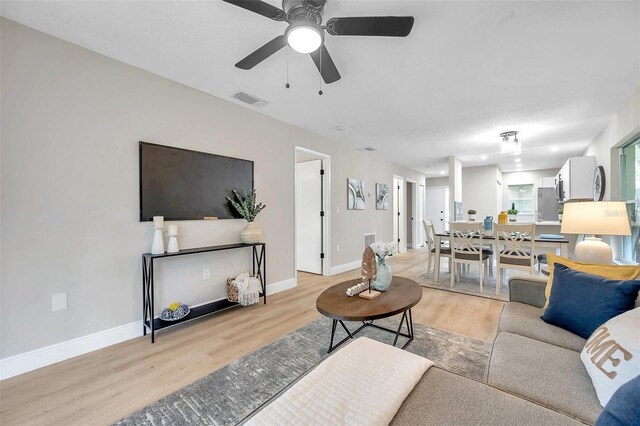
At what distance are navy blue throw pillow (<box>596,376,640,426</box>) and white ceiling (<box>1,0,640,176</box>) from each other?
80.7 inches

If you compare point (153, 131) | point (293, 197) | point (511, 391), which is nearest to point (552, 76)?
point (511, 391)

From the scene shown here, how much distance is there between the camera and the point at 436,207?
9180 mm

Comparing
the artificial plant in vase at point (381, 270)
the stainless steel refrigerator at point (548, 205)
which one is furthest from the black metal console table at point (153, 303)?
the stainless steel refrigerator at point (548, 205)

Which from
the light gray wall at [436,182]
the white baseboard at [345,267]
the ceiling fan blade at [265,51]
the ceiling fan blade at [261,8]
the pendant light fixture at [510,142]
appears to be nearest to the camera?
the ceiling fan blade at [261,8]

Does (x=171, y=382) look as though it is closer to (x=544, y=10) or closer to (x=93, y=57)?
(x=93, y=57)

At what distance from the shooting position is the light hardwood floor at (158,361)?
1.56m

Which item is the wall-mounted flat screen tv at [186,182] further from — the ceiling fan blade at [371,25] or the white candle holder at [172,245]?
the ceiling fan blade at [371,25]

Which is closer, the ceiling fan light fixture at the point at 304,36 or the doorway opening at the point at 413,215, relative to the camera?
the ceiling fan light fixture at the point at 304,36

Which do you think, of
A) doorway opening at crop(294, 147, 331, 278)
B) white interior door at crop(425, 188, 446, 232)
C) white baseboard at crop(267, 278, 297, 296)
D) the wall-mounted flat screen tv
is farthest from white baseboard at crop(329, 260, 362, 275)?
white interior door at crop(425, 188, 446, 232)

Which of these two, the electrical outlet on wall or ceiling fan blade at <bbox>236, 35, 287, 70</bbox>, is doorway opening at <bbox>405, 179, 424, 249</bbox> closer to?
ceiling fan blade at <bbox>236, 35, 287, 70</bbox>

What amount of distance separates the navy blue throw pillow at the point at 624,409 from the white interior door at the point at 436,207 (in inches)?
351

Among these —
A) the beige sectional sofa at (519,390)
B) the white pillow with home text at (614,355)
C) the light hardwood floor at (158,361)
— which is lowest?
the light hardwood floor at (158,361)

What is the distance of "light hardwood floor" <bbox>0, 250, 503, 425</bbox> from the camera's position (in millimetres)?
1561

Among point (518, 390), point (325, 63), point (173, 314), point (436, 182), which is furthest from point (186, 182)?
point (436, 182)
